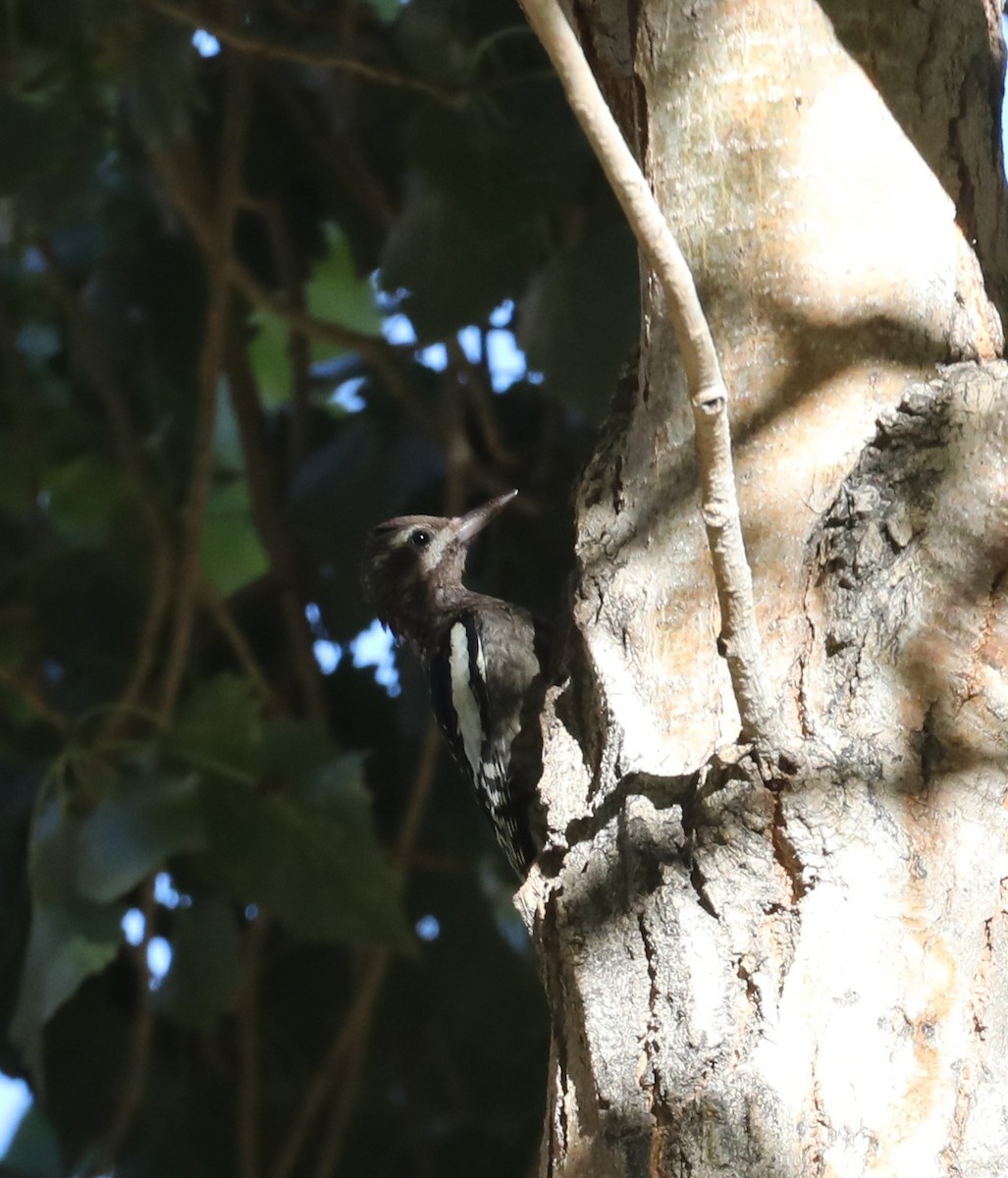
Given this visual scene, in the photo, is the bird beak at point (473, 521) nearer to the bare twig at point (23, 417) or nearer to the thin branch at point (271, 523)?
the thin branch at point (271, 523)

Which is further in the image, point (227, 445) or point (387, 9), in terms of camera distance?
point (227, 445)

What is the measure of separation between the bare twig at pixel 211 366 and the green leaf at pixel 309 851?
78 centimetres

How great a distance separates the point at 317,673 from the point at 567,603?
7.15ft

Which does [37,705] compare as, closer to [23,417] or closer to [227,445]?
[23,417]

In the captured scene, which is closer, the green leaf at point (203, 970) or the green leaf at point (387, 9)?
the green leaf at point (203, 970)

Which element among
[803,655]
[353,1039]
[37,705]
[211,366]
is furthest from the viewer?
[353,1039]

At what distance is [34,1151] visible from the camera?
4.61 metres

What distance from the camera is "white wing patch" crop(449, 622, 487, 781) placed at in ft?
12.6

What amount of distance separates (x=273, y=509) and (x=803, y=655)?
2975mm

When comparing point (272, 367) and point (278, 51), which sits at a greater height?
point (272, 367)

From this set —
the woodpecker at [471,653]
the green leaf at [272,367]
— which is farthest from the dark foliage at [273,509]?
the green leaf at [272,367]

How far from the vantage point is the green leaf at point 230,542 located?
515cm

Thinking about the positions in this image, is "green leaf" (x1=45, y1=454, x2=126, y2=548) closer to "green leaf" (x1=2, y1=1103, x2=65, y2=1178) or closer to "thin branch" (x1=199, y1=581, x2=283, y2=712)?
"thin branch" (x1=199, y1=581, x2=283, y2=712)

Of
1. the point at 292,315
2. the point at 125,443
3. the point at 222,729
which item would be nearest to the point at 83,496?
the point at 125,443
